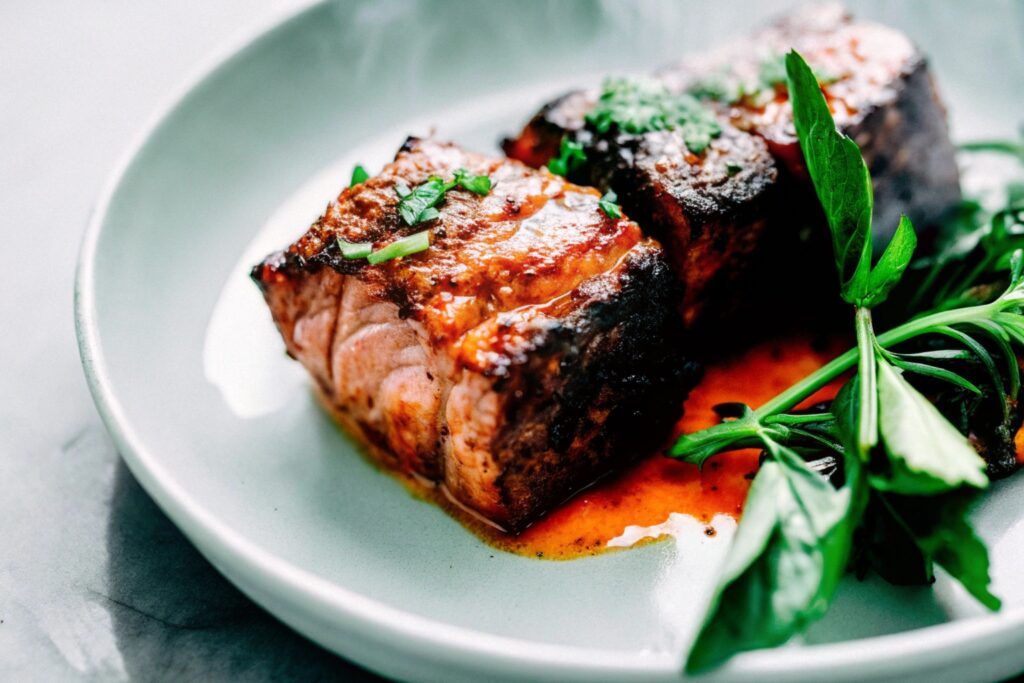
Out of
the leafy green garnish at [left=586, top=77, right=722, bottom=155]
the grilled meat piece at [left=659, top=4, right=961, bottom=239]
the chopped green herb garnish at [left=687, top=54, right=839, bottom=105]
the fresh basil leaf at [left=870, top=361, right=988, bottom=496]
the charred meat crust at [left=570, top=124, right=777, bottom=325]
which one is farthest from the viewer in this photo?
the chopped green herb garnish at [left=687, top=54, right=839, bottom=105]

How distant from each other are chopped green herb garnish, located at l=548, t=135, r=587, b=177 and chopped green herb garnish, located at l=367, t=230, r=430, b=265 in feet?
2.42

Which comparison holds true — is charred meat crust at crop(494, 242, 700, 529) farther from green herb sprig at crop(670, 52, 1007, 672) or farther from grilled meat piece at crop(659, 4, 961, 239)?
grilled meat piece at crop(659, 4, 961, 239)

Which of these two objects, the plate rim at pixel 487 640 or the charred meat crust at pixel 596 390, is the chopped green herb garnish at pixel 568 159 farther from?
the plate rim at pixel 487 640

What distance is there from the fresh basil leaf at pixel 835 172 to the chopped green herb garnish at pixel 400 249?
125 cm

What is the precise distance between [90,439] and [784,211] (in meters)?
2.64

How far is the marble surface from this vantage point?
9.16 feet

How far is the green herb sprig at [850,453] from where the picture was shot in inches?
87.8

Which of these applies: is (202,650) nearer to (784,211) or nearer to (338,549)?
(338,549)

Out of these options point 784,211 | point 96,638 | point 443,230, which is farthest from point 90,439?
point 784,211

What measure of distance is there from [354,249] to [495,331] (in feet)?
1.87

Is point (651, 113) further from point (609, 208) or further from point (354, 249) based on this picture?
point (354, 249)

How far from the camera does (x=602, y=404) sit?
305 cm

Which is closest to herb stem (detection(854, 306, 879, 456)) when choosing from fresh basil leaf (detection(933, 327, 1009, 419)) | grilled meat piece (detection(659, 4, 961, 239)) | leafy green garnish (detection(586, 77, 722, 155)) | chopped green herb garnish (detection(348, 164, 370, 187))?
fresh basil leaf (detection(933, 327, 1009, 419))

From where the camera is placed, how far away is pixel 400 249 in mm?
2975
